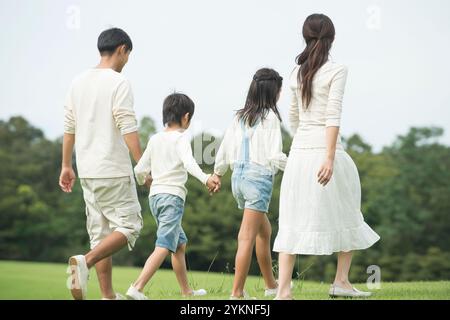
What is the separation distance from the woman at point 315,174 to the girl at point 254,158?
47 centimetres

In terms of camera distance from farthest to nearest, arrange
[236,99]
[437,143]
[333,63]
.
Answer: [437,143], [236,99], [333,63]

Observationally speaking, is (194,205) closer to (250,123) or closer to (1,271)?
(1,271)

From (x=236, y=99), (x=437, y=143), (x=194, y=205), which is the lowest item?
(x=194, y=205)

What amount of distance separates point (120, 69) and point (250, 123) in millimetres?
1084

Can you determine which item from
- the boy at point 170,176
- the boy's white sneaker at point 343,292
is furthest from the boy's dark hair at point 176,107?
the boy's white sneaker at point 343,292

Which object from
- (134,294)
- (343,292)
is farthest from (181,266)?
(343,292)

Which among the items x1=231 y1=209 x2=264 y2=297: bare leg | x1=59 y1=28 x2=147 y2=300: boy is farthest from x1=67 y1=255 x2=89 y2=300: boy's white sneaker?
x1=231 y1=209 x2=264 y2=297: bare leg

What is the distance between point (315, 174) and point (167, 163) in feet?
4.51

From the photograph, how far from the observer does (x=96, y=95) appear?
5344 millimetres

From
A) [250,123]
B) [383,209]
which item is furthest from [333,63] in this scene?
[383,209]

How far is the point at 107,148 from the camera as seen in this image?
17.4 feet

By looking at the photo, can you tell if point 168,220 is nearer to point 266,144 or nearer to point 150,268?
point 150,268

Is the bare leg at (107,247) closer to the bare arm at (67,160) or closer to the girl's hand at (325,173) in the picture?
the bare arm at (67,160)
